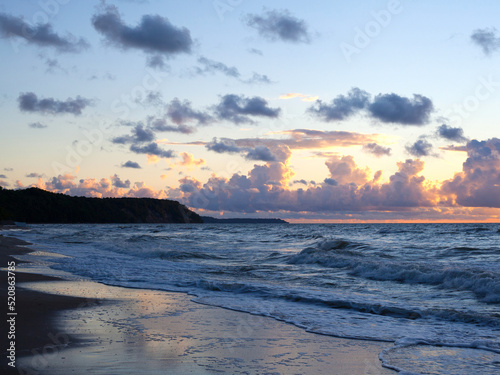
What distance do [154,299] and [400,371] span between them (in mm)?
7299

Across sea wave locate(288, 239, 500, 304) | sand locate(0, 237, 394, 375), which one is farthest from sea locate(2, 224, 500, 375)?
sand locate(0, 237, 394, 375)

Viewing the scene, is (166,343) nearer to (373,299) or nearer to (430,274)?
(373,299)

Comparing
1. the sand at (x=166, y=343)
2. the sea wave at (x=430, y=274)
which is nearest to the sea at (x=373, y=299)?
the sea wave at (x=430, y=274)

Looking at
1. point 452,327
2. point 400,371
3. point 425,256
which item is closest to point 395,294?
point 452,327

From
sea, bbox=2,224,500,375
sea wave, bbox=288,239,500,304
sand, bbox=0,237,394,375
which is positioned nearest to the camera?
sand, bbox=0,237,394,375

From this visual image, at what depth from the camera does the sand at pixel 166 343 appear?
20.1ft

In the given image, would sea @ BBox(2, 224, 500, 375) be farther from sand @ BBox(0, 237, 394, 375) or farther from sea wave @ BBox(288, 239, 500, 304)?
sand @ BBox(0, 237, 394, 375)

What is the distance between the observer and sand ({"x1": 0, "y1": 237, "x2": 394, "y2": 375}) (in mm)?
6113

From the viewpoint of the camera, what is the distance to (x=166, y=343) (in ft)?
24.1

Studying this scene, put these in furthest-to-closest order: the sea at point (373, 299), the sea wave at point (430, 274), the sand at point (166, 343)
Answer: the sea wave at point (430, 274) < the sea at point (373, 299) < the sand at point (166, 343)

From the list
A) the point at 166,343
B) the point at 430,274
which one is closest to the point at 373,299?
the point at 430,274

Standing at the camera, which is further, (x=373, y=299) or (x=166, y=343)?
(x=373, y=299)

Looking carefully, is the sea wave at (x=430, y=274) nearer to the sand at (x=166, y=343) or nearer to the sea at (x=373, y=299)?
the sea at (x=373, y=299)

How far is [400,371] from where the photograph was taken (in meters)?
6.35
